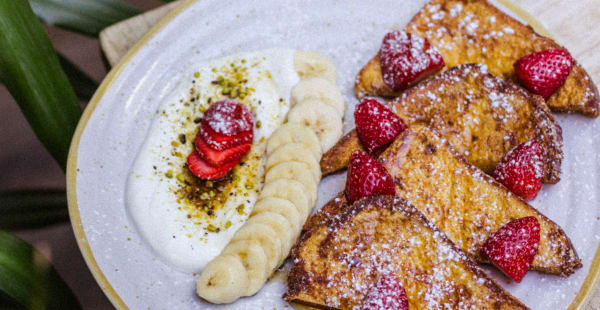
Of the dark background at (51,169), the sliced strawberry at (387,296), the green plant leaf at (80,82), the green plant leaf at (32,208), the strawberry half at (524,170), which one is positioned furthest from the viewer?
the dark background at (51,169)

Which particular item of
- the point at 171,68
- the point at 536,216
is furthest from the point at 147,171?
the point at 536,216

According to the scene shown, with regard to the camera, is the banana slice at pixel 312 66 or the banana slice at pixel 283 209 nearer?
the banana slice at pixel 283 209

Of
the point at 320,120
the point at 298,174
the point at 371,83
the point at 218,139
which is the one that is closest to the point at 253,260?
the point at 298,174

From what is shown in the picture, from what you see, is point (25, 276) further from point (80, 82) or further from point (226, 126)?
point (80, 82)

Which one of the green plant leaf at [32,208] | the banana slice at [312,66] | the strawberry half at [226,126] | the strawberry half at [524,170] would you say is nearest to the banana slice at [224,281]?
the strawberry half at [226,126]

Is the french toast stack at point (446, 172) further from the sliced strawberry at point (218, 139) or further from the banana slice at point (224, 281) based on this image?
the sliced strawberry at point (218, 139)

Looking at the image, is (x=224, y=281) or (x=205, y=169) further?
(x=205, y=169)
